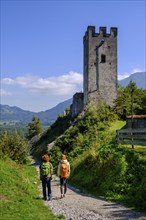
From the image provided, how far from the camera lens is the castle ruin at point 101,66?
181 feet

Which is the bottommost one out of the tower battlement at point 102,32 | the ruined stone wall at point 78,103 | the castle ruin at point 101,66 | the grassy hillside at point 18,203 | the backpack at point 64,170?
the grassy hillside at point 18,203

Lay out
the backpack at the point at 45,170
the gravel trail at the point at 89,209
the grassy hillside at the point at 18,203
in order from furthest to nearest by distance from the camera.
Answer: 1. the backpack at the point at 45,170
2. the gravel trail at the point at 89,209
3. the grassy hillside at the point at 18,203

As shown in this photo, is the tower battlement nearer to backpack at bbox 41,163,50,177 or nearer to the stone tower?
the stone tower

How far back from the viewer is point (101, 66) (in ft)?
182

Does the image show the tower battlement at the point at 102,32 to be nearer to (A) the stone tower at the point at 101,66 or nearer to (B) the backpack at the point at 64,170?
(A) the stone tower at the point at 101,66

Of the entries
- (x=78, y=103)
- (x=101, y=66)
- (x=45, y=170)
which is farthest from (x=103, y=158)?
(x=78, y=103)

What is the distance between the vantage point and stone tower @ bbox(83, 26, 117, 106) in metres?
55.2

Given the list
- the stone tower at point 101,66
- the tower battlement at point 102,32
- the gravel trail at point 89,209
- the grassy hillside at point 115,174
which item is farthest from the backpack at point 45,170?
the tower battlement at point 102,32

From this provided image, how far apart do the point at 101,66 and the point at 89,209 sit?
41257 millimetres

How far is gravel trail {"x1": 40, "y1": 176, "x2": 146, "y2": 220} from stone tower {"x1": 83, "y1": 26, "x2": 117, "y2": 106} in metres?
36.6

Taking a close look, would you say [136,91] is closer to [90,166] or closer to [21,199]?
[90,166]

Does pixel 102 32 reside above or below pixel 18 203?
above

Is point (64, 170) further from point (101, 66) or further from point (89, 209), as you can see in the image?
point (101, 66)

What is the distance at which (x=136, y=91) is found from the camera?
54.0 metres
